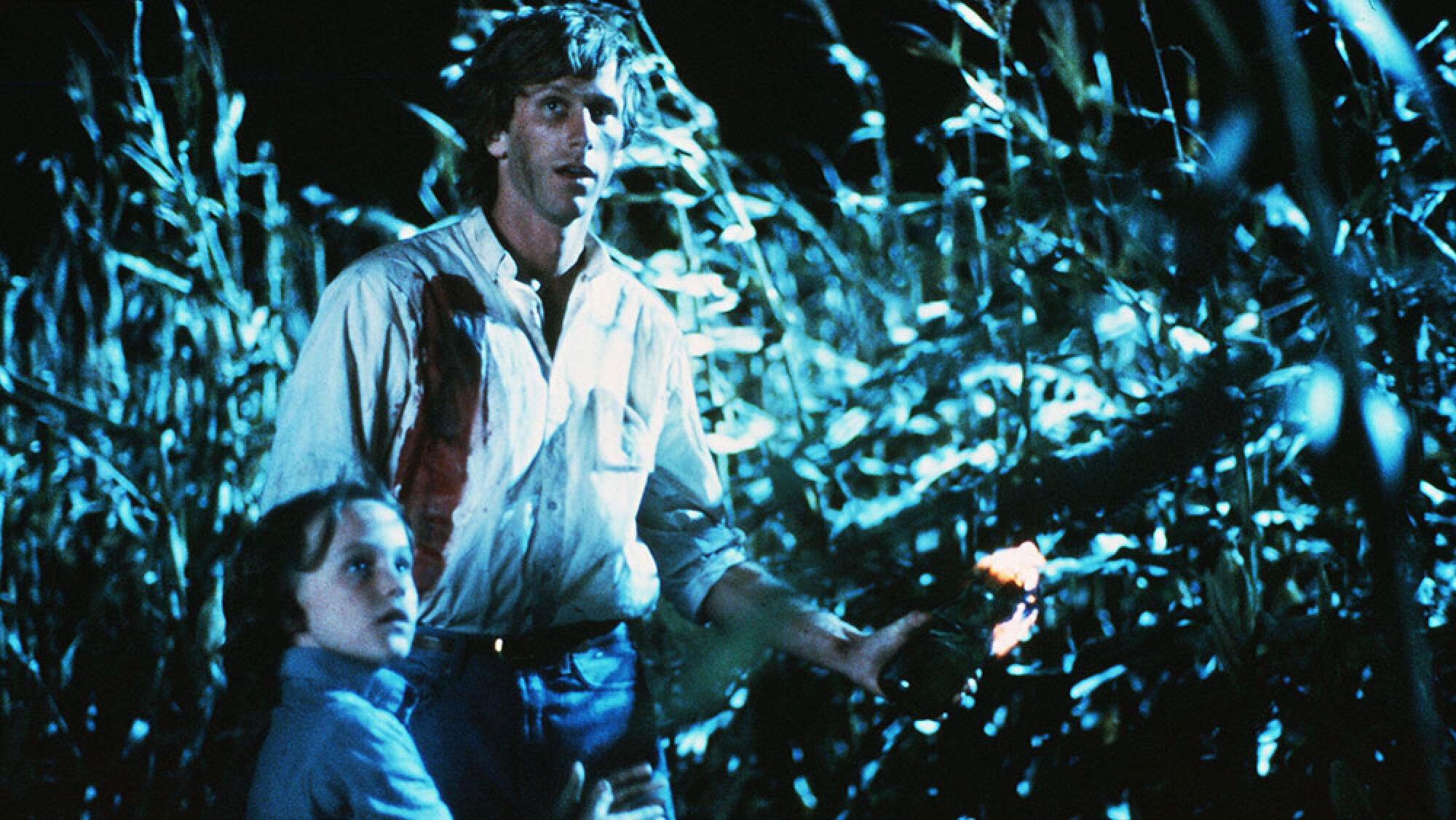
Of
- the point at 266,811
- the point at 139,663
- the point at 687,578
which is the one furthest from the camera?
the point at 139,663

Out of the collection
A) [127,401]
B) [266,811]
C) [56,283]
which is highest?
[56,283]

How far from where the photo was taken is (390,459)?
109 centimetres

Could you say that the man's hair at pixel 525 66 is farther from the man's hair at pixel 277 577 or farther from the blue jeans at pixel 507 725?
the blue jeans at pixel 507 725

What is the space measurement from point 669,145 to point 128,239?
2.10 ft

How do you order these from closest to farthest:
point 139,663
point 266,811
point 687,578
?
point 266,811 → point 687,578 → point 139,663

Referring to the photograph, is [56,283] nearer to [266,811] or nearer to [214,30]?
[214,30]

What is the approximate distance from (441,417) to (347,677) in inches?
9.1

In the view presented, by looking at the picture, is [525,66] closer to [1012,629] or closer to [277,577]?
[277,577]

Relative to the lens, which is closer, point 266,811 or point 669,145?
point 266,811

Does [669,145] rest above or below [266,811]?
above

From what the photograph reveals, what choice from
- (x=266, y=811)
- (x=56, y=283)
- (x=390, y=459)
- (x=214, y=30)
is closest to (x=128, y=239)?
(x=56, y=283)

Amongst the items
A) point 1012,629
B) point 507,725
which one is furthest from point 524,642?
point 1012,629

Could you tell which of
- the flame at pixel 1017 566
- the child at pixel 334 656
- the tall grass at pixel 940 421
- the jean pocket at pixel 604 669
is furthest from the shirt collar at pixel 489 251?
the flame at pixel 1017 566

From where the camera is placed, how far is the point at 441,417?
1112 millimetres
